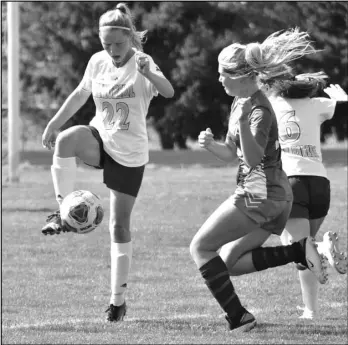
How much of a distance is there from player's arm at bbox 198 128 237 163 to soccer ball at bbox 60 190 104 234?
1.12 metres

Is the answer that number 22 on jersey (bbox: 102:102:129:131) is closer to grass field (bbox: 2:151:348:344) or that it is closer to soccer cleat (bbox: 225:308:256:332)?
grass field (bbox: 2:151:348:344)

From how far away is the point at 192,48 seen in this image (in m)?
35.6

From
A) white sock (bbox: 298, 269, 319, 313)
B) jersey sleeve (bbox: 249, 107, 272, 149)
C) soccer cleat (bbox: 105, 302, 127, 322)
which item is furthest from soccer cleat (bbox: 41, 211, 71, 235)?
white sock (bbox: 298, 269, 319, 313)

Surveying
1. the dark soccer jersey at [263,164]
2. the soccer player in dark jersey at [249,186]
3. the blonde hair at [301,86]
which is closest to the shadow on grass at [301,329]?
the soccer player in dark jersey at [249,186]

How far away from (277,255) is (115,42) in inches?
73.6

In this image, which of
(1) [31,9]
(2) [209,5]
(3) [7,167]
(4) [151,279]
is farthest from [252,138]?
A: (1) [31,9]

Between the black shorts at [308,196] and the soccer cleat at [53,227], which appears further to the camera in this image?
the black shorts at [308,196]

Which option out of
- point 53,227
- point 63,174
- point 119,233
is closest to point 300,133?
point 119,233

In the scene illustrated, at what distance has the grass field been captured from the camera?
6.95 m

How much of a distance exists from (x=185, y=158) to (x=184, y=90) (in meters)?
3.74

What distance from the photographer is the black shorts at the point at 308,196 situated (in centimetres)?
761

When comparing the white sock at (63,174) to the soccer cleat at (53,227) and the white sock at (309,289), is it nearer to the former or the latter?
the soccer cleat at (53,227)

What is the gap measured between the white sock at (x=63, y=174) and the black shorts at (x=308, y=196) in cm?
165

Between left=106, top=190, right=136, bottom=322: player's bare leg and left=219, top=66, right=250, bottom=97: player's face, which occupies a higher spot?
left=219, top=66, right=250, bottom=97: player's face
